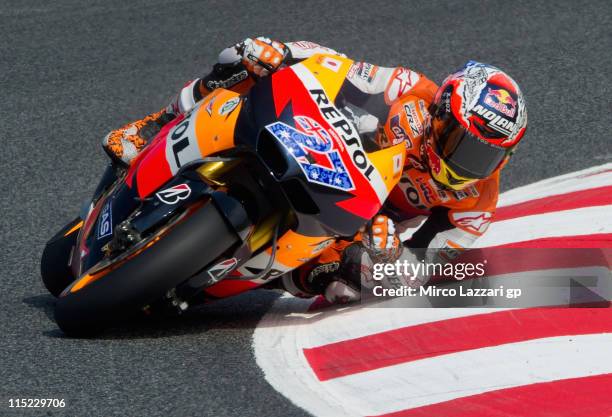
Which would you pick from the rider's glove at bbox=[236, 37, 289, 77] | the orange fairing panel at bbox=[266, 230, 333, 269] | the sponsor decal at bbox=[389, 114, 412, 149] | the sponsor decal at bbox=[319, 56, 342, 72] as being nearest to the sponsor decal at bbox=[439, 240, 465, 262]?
the sponsor decal at bbox=[389, 114, 412, 149]

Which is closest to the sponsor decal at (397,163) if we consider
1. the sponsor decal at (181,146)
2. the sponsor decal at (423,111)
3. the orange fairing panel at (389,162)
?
the orange fairing panel at (389,162)

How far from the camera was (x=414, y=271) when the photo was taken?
5.32 m

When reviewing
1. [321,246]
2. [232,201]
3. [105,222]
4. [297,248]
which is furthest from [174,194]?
[321,246]

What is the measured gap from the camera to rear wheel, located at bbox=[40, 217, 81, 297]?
Answer: 5.20 metres

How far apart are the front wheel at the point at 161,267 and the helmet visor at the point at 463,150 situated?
1195mm

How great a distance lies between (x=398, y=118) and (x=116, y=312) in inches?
67.3

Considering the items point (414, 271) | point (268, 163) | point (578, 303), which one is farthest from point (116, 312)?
point (578, 303)

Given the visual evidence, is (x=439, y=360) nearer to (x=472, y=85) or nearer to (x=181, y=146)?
(x=472, y=85)

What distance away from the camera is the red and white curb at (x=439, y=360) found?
4.26m

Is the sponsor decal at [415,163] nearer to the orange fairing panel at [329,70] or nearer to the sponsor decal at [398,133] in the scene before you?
the sponsor decal at [398,133]

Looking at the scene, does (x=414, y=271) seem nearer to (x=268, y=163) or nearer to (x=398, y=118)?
(x=398, y=118)

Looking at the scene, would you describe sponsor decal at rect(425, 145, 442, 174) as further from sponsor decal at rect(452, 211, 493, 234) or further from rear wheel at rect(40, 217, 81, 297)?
rear wheel at rect(40, 217, 81, 297)
